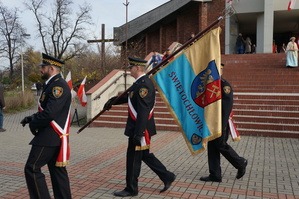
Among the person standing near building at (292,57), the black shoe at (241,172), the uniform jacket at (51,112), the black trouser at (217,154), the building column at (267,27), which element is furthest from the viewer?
the building column at (267,27)

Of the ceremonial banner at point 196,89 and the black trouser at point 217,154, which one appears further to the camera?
the black trouser at point 217,154

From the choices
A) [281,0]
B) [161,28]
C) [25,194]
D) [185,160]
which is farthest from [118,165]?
[161,28]

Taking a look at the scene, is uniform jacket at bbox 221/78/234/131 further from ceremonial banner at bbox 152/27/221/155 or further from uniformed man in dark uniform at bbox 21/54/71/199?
uniformed man in dark uniform at bbox 21/54/71/199

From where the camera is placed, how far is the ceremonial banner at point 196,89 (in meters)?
4.62

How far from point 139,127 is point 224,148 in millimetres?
1715

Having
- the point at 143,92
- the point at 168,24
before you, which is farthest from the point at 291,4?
the point at 143,92

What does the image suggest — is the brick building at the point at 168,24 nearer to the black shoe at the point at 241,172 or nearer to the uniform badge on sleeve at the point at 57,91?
the black shoe at the point at 241,172

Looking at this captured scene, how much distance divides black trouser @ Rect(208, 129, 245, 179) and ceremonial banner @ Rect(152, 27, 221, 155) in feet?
1.98

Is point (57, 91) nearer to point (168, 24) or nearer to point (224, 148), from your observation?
point (224, 148)

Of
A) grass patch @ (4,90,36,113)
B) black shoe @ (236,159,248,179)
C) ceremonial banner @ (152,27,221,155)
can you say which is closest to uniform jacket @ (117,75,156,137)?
ceremonial banner @ (152,27,221,155)

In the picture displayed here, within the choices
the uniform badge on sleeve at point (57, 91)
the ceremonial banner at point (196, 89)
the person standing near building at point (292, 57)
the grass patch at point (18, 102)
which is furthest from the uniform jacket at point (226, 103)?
the grass patch at point (18, 102)

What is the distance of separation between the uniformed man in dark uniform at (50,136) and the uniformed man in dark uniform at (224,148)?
247 centimetres

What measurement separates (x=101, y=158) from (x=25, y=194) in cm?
243

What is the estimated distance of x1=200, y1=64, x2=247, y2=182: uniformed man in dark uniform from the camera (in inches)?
197
